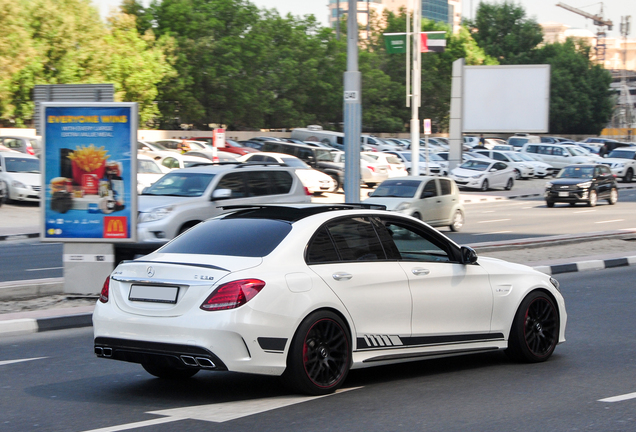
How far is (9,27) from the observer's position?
41.8 metres

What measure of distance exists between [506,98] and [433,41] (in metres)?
12.8

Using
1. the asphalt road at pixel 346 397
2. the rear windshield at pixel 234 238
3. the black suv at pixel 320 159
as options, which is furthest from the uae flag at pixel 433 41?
the rear windshield at pixel 234 238

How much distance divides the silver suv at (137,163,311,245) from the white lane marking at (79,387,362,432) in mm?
9086

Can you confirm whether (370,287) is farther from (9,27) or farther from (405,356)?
(9,27)

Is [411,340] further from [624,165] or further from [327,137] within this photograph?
[327,137]

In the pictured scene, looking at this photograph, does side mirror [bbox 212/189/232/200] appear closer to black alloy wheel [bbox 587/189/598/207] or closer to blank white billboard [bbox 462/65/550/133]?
black alloy wheel [bbox 587/189/598/207]

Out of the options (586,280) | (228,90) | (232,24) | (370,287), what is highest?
(232,24)

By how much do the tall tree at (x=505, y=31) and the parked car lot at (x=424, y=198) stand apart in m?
85.3

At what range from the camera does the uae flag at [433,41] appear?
35.6 metres

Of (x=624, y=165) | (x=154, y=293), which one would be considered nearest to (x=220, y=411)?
(x=154, y=293)

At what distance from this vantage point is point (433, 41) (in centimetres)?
3578

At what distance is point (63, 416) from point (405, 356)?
2.52 m

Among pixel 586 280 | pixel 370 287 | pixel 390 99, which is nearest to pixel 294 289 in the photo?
pixel 370 287

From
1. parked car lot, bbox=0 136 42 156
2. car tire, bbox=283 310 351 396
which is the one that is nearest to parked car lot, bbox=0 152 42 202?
parked car lot, bbox=0 136 42 156
